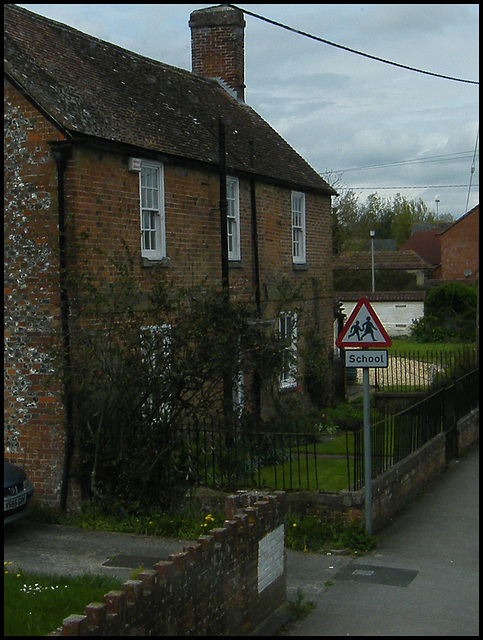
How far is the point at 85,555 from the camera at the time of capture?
33.3 feet

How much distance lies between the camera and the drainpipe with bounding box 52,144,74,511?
11.8m

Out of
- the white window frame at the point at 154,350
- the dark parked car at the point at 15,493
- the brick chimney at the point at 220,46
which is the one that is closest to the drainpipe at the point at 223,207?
the white window frame at the point at 154,350

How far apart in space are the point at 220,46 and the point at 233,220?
645 cm

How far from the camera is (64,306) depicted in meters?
11.8

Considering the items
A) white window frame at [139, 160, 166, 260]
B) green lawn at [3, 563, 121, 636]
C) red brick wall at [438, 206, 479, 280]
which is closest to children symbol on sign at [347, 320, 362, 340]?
green lawn at [3, 563, 121, 636]

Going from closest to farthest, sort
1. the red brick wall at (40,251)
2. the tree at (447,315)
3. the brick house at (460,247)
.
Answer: the red brick wall at (40,251), the tree at (447,315), the brick house at (460,247)

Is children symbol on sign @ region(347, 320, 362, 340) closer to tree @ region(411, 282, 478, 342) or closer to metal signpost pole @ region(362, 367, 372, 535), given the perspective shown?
metal signpost pole @ region(362, 367, 372, 535)

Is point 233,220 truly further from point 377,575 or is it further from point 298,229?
point 377,575

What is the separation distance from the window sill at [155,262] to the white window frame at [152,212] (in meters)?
0.07

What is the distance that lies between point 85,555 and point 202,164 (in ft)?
25.5

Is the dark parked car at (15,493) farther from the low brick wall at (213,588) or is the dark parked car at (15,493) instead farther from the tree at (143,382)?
the low brick wall at (213,588)

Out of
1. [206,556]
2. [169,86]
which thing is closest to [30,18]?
[169,86]

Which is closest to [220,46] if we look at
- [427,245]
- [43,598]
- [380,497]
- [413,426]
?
[413,426]

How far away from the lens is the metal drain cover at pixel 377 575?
9297 millimetres
